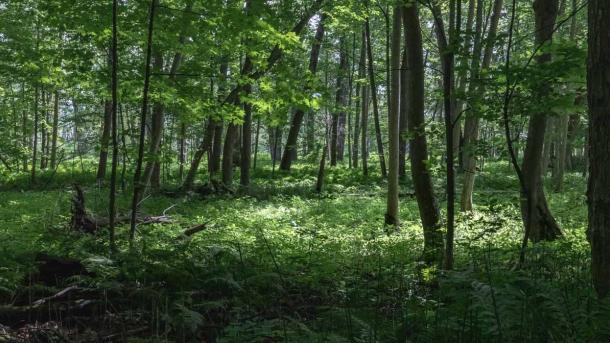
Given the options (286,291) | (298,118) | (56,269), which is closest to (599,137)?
(286,291)

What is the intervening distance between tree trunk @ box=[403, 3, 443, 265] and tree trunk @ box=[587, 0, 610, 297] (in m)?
2.92

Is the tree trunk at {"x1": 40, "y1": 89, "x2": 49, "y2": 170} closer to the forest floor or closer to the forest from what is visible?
the forest

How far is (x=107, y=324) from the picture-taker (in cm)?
408

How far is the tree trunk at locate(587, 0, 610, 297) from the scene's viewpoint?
3379 millimetres

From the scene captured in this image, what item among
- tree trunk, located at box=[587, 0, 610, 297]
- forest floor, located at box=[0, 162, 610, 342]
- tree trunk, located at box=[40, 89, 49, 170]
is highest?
tree trunk, located at box=[40, 89, 49, 170]

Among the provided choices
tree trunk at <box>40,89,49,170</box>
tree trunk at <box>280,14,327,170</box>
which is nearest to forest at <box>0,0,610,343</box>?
tree trunk at <box>40,89,49,170</box>

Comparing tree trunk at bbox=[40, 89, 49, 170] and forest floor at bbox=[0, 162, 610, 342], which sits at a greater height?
tree trunk at bbox=[40, 89, 49, 170]

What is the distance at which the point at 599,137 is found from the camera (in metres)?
3.41

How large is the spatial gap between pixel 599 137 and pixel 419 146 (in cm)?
320

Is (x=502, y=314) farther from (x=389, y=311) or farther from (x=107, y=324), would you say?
(x=107, y=324)

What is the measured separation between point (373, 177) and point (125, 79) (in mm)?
16641

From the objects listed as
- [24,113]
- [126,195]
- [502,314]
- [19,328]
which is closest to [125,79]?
[19,328]

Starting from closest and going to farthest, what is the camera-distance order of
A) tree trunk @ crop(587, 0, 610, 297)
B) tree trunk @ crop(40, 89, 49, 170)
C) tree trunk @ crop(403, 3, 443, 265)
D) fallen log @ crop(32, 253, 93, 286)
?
tree trunk @ crop(587, 0, 610, 297) → fallen log @ crop(32, 253, 93, 286) → tree trunk @ crop(403, 3, 443, 265) → tree trunk @ crop(40, 89, 49, 170)

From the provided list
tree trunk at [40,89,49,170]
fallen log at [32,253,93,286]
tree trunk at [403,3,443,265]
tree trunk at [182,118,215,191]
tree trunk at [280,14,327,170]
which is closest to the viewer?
fallen log at [32,253,93,286]
